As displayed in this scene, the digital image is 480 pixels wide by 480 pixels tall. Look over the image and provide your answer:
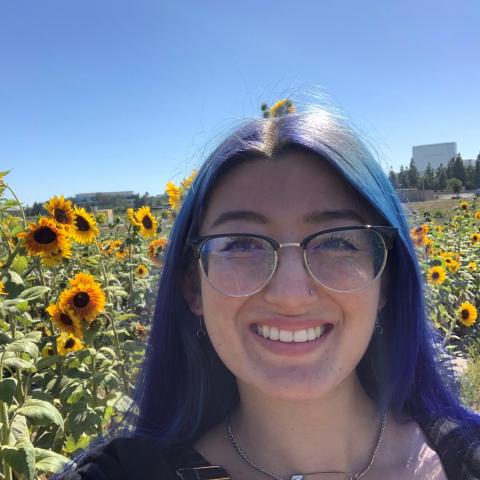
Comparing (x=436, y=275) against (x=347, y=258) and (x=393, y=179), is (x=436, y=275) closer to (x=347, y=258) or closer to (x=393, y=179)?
(x=393, y=179)

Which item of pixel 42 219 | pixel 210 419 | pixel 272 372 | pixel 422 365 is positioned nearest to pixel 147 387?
pixel 210 419

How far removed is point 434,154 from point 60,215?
112882mm

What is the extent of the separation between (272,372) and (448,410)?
0.62 metres

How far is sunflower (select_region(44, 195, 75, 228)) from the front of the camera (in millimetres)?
3438

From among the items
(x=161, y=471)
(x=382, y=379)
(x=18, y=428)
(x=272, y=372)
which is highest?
(x=272, y=372)

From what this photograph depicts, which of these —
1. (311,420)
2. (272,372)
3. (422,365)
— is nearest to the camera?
(272,372)

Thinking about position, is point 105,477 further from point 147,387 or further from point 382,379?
point 382,379

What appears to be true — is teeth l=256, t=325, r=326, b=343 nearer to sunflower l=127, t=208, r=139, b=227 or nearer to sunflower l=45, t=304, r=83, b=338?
sunflower l=45, t=304, r=83, b=338

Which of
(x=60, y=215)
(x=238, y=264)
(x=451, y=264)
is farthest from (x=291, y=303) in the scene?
(x=451, y=264)

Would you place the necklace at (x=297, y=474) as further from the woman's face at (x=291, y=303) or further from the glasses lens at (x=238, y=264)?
the glasses lens at (x=238, y=264)

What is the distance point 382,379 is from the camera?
147 cm

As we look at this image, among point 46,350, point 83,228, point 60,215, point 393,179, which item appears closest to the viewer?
point 393,179

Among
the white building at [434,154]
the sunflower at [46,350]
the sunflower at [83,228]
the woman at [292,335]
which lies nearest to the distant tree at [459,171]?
the white building at [434,154]

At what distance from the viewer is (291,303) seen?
1122mm
